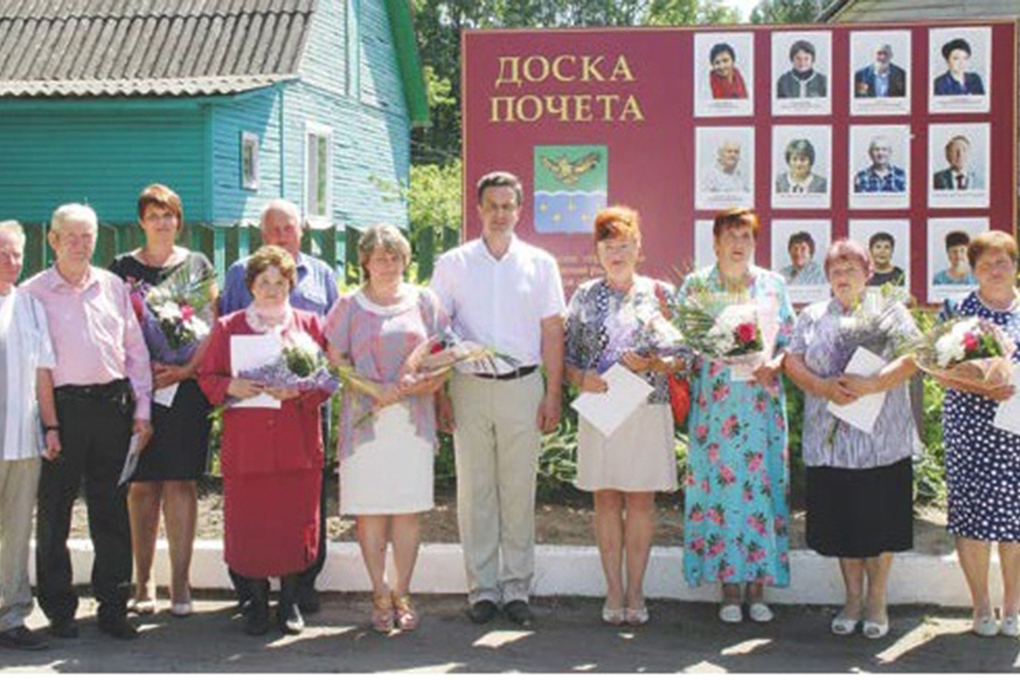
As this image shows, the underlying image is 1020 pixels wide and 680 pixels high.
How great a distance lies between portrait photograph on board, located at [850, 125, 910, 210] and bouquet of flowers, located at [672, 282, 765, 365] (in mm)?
2034

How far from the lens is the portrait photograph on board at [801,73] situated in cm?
753

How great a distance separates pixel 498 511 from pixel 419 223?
2118 centimetres

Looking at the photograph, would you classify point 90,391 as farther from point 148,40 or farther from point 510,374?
point 148,40

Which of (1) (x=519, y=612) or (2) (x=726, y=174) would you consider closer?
(1) (x=519, y=612)

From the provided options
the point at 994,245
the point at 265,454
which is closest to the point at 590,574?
the point at 265,454

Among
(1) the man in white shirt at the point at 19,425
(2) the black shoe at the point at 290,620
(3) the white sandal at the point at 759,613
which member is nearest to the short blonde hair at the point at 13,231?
(1) the man in white shirt at the point at 19,425

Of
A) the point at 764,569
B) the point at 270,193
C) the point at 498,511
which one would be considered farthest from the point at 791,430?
the point at 270,193

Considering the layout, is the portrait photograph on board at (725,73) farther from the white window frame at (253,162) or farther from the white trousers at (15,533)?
the white window frame at (253,162)

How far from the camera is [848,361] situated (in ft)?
19.0

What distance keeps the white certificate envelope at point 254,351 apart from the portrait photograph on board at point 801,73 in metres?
3.45

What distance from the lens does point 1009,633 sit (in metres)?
5.87

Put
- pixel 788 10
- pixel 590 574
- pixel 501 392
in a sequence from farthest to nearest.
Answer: pixel 788 10 → pixel 590 574 → pixel 501 392

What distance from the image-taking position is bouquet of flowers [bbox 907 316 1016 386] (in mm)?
5590

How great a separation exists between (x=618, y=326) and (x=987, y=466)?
1.79m
